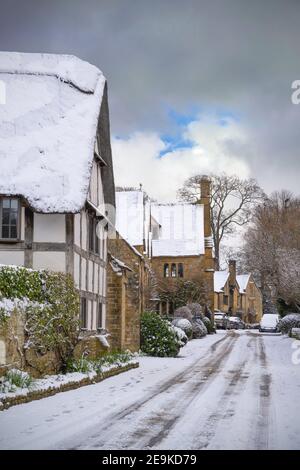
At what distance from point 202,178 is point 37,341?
44.3m

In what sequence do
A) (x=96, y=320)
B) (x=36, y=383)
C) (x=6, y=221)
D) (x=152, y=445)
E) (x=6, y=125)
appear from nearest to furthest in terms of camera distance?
(x=152, y=445) → (x=36, y=383) → (x=6, y=221) → (x=6, y=125) → (x=96, y=320)

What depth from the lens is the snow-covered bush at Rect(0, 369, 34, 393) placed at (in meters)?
11.5

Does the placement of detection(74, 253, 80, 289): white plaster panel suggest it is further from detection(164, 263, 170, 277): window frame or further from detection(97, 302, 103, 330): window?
detection(164, 263, 170, 277): window frame

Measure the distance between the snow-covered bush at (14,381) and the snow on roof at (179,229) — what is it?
4129cm

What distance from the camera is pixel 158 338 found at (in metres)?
26.7

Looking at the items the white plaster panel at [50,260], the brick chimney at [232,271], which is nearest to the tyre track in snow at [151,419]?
the white plaster panel at [50,260]

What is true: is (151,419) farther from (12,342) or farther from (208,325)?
(208,325)

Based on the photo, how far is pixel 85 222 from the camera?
2033 cm

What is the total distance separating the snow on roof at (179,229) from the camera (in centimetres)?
5403

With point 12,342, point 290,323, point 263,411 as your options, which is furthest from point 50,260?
point 290,323

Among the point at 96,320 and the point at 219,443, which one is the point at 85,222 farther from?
the point at 219,443

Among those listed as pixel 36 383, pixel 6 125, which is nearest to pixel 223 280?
pixel 6 125

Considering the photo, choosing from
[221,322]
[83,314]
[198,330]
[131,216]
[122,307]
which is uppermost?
[131,216]

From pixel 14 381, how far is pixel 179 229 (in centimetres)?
4416
